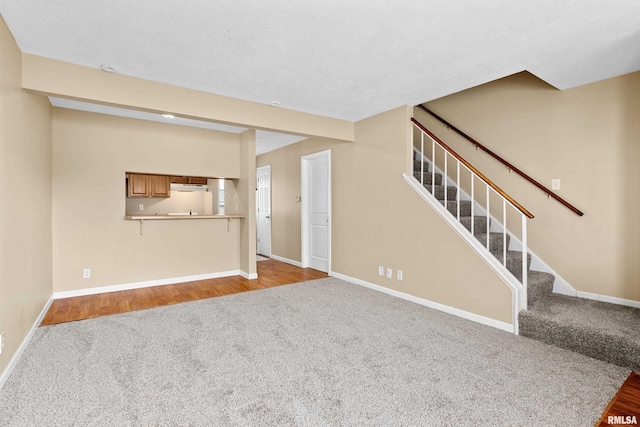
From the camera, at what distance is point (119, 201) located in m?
4.32

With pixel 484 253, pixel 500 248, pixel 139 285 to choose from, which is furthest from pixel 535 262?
pixel 139 285

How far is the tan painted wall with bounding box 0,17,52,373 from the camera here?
2.11 meters

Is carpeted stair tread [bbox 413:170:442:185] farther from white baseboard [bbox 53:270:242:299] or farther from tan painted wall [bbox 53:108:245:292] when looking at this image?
white baseboard [bbox 53:270:242:299]

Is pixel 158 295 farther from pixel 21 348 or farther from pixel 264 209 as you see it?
pixel 264 209

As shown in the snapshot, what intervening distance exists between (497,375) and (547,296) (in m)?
1.61

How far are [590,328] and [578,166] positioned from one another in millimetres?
1707

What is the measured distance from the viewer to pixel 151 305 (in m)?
3.69

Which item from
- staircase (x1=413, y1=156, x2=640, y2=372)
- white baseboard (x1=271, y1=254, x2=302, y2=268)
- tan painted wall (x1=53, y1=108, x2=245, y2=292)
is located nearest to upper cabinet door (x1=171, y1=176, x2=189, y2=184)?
tan painted wall (x1=53, y1=108, x2=245, y2=292)

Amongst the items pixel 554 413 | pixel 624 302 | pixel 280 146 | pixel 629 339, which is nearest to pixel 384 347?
pixel 554 413

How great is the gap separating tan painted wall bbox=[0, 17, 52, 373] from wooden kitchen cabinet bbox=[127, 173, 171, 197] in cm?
166

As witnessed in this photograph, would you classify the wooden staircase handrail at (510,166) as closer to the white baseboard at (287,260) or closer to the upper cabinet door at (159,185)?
the white baseboard at (287,260)

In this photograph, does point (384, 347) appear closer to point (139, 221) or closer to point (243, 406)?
point (243, 406)

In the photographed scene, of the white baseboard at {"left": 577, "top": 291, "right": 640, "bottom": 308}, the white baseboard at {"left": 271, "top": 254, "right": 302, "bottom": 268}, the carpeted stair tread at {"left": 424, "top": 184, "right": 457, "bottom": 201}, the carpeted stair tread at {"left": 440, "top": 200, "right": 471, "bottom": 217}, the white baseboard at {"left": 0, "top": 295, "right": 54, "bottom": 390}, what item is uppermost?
the carpeted stair tread at {"left": 424, "top": 184, "right": 457, "bottom": 201}

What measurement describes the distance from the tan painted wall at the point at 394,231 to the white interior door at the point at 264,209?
5.49 feet
